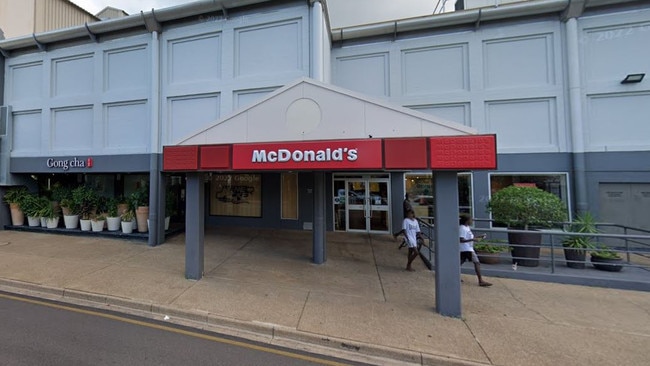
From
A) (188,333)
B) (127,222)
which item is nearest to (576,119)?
(188,333)

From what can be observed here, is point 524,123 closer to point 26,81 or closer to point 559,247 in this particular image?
point 559,247

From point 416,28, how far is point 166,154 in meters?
9.75

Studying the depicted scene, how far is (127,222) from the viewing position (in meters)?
10.4

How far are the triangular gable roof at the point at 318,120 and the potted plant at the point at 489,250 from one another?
424 centimetres

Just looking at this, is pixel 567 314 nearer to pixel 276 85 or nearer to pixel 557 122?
pixel 557 122

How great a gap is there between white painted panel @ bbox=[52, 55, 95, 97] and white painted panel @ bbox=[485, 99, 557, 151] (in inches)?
608

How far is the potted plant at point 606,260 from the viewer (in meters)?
6.60

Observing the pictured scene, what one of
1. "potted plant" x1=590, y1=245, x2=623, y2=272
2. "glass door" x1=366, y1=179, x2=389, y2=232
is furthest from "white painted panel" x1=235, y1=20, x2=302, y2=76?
"potted plant" x1=590, y1=245, x2=623, y2=272

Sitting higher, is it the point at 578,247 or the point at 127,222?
the point at 127,222

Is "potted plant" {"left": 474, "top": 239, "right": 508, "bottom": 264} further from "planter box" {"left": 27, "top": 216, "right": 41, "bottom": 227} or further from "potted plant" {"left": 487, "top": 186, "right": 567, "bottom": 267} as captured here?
"planter box" {"left": 27, "top": 216, "right": 41, "bottom": 227}

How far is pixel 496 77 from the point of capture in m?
10.0

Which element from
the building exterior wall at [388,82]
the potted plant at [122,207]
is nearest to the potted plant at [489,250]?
the building exterior wall at [388,82]

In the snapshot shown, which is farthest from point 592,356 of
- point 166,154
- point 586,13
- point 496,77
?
point 586,13

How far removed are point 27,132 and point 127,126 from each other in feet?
17.4
